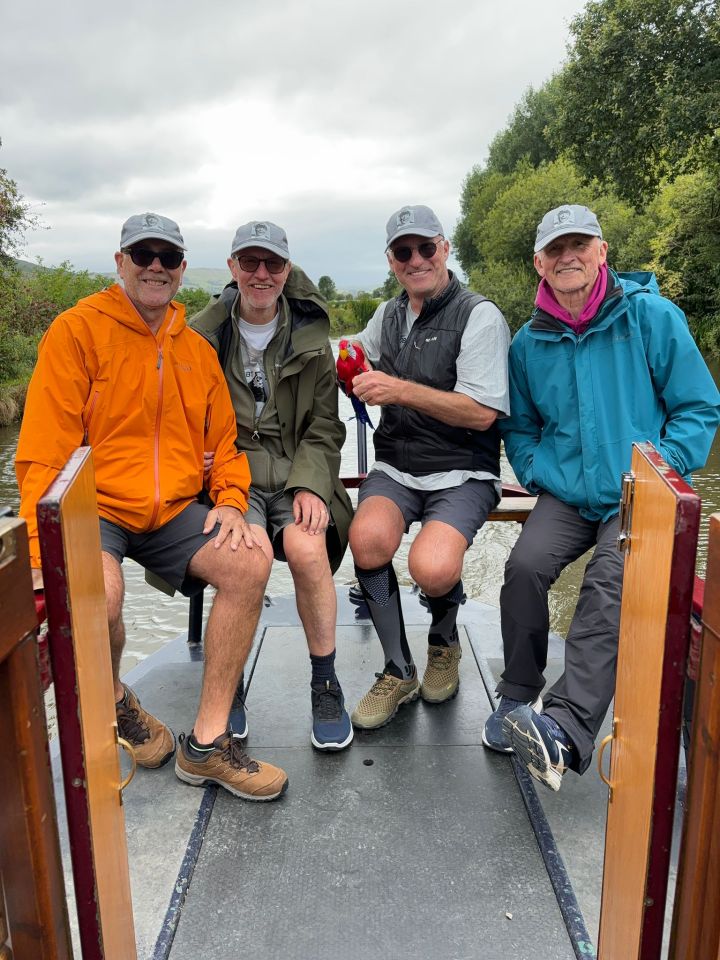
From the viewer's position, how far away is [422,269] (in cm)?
311

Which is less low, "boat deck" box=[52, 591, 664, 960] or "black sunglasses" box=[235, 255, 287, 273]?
"black sunglasses" box=[235, 255, 287, 273]

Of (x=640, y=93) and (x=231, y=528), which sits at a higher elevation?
(x=640, y=93)

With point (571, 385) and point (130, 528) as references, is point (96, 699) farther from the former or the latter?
point (571, 385)

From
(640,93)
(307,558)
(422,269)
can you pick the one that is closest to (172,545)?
(307,558)

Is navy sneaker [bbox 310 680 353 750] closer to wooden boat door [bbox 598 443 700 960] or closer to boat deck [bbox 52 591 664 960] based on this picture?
boat deck [bbox 52 591 664 960]

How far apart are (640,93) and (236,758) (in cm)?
1651

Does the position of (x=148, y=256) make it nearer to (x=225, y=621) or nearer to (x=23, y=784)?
(x=225, y=621)

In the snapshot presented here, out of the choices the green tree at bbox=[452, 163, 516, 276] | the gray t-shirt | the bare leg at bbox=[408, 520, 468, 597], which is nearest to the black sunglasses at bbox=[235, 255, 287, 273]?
the gray t-shirt

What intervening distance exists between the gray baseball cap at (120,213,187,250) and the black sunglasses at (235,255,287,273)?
0.90 feet

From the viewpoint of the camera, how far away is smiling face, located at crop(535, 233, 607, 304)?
2766mm

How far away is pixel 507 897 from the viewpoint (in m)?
2.05

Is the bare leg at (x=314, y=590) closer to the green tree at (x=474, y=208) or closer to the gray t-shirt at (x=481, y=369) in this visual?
the gray t-shirt at (x=481, y=369)

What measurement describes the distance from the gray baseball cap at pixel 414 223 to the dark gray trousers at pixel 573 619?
1146mm

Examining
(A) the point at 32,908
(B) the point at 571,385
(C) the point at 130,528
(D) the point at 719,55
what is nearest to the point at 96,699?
(A) the point at 32,908
